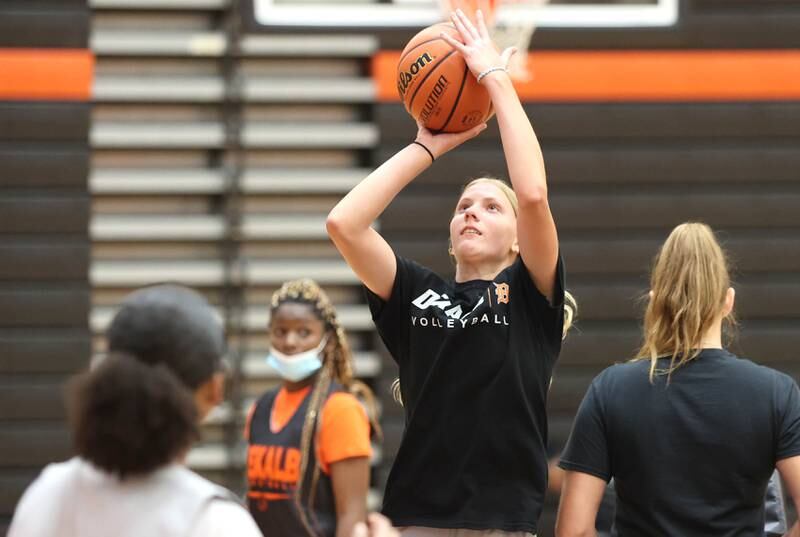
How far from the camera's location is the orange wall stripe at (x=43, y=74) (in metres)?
7.87

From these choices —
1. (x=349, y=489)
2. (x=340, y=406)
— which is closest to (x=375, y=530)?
(x=349, y=489)

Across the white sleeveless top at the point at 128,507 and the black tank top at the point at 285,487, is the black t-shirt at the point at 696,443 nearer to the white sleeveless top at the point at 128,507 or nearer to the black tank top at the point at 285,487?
the black tank top at the point at 285,487

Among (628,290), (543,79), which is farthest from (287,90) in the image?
(628,290)

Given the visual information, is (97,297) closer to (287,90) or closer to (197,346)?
(287,90)

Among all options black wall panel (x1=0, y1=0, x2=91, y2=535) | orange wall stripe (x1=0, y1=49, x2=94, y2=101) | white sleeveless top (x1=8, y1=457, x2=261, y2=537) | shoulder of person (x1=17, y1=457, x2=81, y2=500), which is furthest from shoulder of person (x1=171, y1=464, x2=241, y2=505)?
orange wall stripe (x1=0, y1=49, x2=94, y2=101)

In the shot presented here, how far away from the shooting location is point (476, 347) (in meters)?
4.05

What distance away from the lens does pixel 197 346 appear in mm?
2564

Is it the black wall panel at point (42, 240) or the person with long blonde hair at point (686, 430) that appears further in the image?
the black wall panel at point (42, 240)

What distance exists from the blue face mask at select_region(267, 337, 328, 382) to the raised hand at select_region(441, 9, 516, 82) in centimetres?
190

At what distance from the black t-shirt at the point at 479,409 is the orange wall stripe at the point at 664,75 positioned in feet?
13.8

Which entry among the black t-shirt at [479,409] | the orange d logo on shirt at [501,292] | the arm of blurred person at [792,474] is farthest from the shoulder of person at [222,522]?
the arm of blurred person at [792,474]

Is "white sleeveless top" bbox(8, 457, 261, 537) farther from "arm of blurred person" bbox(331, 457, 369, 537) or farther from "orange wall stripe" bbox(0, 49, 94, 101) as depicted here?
"orange wall stripe" bbox(0, 49, 94, 101)

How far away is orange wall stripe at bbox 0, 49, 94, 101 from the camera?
787cm

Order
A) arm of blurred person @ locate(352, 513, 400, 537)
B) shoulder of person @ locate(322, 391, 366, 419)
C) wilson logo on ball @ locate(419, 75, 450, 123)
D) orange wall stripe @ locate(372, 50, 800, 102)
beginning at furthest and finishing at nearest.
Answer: orange wall stripe @ locate(372, 50, 800, 102)
shoulder of person @ locate(322, 391, 366, 419)
wilson logo on ball @ locate(419, 75, 450, 123)
arm of blurred person @ locate(352, 513, 400, 537)
